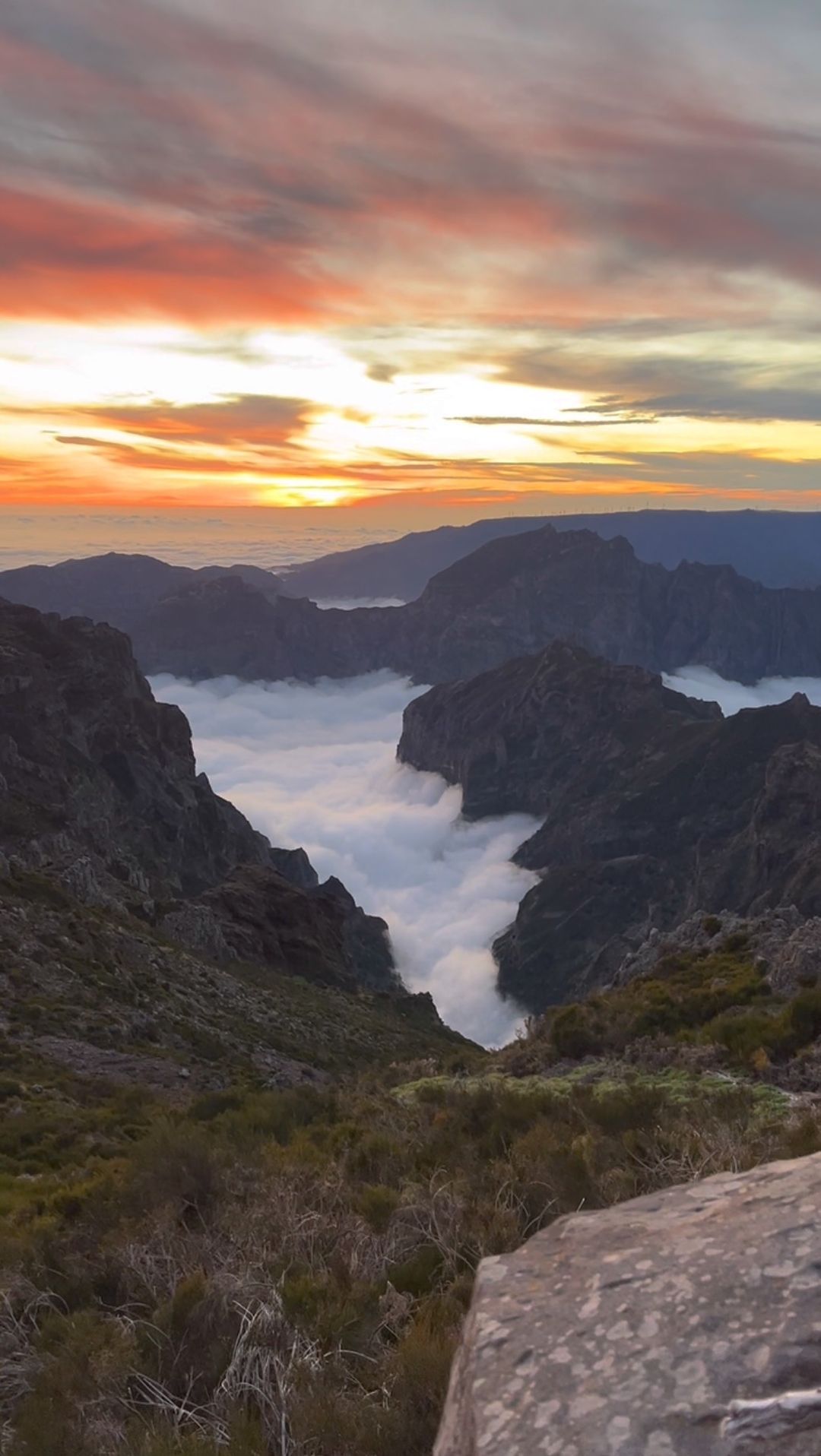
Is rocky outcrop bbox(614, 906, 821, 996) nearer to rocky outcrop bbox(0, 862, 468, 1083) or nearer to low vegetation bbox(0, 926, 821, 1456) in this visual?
low vegetation bbox(0, 926, 821, 1456)

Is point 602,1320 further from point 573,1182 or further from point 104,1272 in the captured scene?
point 104,1272

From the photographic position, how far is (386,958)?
538 ft

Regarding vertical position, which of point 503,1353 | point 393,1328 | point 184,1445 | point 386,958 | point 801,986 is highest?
point 503,1353

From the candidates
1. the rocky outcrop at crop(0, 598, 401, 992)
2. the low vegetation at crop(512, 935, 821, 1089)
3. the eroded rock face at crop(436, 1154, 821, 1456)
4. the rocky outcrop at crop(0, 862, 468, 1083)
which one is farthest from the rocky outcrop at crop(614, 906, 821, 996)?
the rocky outcrop at crop(0, 598, 401, 992)

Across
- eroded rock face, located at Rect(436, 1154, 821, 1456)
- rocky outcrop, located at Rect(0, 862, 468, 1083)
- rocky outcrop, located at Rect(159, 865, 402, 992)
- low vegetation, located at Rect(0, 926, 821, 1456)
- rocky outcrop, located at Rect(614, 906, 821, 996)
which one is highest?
eroded rock face, located at Rect(436, 1154, 821, 1456)

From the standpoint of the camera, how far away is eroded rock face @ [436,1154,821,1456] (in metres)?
Result: 3.56

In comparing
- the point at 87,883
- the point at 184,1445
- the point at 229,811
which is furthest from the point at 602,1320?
the point at 229,811

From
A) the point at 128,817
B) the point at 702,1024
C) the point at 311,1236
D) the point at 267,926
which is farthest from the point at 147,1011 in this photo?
the point at 128,817

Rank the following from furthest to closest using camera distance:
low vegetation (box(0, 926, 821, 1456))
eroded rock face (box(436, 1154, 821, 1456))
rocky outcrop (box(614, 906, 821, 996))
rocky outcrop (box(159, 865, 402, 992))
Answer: rocky outcrop (box(159, 865, 402, 992)), rocky outcrop (box(614, 906, 821, 996)), low vegetation (box(0, 926, 821, 1456)), eroded rock face (box(436, 1154, 821, 1456))

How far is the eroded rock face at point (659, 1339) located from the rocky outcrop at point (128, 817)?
47115mm

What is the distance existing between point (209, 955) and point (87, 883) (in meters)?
10.5

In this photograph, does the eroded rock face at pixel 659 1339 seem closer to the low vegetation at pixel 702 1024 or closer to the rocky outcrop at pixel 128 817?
the low vegetation at pixel 702 1024

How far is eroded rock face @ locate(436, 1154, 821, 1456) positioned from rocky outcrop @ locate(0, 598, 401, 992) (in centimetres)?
4711

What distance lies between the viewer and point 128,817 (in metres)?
100
